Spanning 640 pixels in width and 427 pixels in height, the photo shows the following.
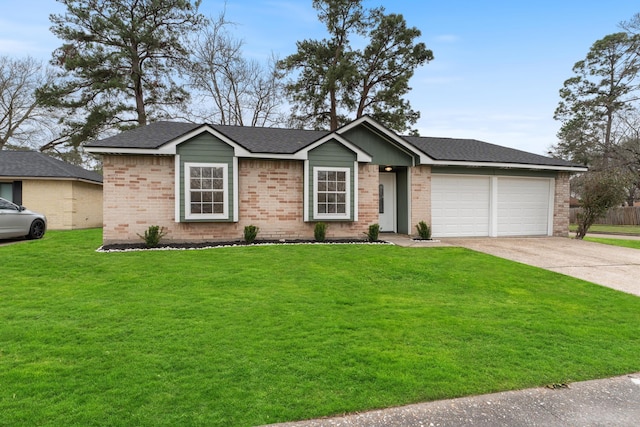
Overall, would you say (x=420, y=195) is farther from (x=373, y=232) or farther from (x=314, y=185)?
(x=314, y=185)

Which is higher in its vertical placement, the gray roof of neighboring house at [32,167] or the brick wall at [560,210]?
the gray roof of neighboring house at [32,167]

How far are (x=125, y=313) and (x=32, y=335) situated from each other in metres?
0.98

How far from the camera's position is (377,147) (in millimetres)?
12602

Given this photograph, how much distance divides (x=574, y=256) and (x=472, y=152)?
19.3 feet

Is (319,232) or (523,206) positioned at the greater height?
(523,206)

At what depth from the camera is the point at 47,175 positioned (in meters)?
15.8

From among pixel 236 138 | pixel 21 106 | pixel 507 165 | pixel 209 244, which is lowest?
pixel 209 244

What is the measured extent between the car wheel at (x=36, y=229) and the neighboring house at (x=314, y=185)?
373 cm

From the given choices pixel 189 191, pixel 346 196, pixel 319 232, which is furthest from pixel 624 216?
pixel 189 191

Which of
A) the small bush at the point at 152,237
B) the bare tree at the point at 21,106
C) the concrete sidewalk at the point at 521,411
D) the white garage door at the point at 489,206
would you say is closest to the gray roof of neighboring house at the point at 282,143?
the white garage door at the point at 489,206

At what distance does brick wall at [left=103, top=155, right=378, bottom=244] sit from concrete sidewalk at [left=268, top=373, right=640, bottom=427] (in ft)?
29.5

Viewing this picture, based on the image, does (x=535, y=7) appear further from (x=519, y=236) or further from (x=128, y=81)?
(x=128, y=81)

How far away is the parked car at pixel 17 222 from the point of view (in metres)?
11.0

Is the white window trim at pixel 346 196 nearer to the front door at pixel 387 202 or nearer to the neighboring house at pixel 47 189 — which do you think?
the front door at pixel 387 202
